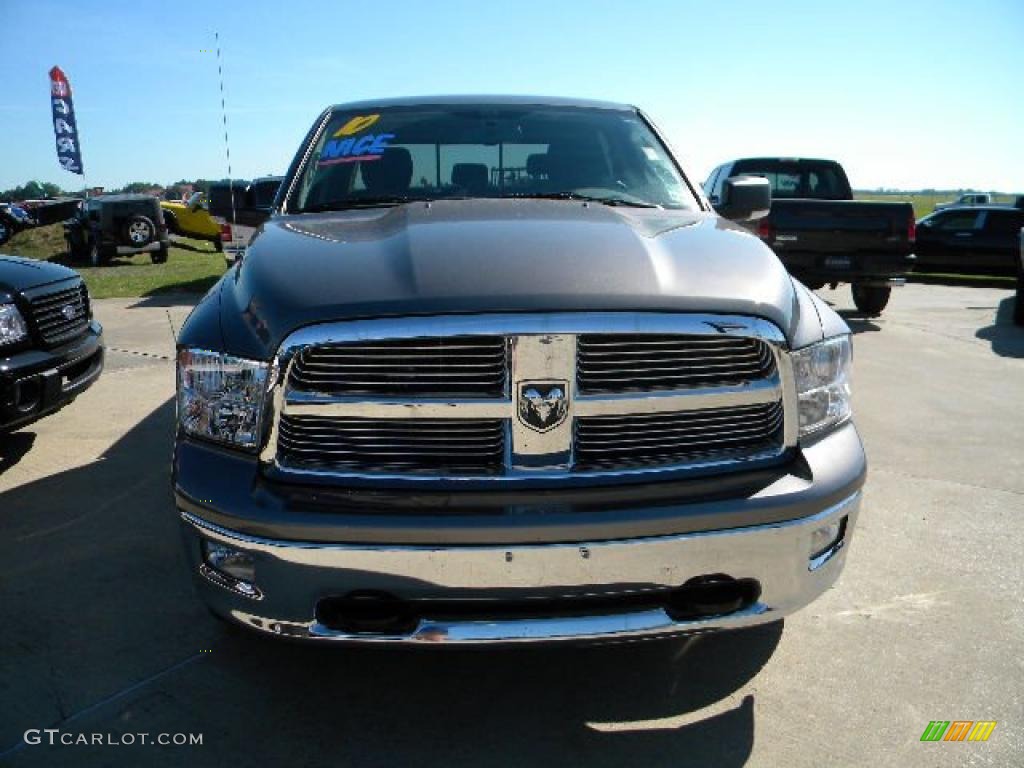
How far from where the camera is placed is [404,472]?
1.98 metres

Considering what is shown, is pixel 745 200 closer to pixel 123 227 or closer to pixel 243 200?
pixel 243 200

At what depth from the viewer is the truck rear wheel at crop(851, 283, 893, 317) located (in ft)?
32.7

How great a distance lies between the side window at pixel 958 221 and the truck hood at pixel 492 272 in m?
15.6

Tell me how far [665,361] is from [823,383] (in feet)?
1.80

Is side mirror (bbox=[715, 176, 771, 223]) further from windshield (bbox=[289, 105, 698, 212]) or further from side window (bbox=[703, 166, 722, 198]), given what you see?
side window (bbox=[703, 166, 722, 198])

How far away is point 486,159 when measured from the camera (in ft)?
11.1

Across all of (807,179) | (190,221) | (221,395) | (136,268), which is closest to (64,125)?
(190,221)

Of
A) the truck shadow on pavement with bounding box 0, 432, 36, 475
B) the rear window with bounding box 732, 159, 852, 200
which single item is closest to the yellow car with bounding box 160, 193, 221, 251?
the rear window with bounding box 732, 159, 852, 200

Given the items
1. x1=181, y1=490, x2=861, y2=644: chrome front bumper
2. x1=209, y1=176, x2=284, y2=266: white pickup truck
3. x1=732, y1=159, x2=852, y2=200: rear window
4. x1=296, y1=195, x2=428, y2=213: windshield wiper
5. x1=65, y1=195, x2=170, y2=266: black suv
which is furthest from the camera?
x1=65, y1=195, x2=170, y2=266: black suv

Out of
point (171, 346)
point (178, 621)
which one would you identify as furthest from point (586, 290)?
point (171, 346)

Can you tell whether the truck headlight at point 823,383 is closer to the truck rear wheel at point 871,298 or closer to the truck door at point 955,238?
the truck rear wheel at point 871,298

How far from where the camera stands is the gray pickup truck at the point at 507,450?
1.90 m

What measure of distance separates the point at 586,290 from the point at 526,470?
46 centimetres

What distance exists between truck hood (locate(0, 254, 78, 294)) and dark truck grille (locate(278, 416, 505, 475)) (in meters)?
2.93
